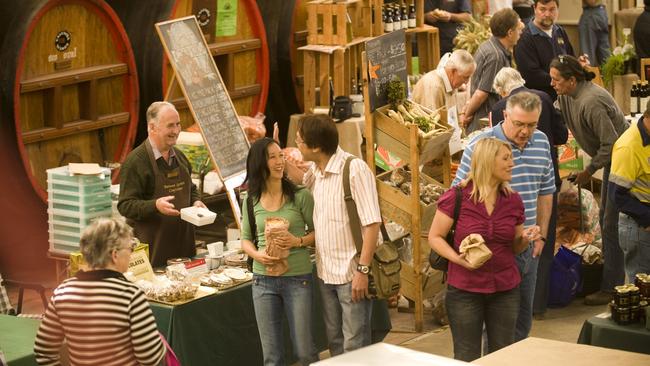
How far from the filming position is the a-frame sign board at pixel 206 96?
8.19m

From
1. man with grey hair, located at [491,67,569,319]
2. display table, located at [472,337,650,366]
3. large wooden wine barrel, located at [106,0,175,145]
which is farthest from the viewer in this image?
large wooden wine barrel, located at [106,0,175,145]

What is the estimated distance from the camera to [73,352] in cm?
494

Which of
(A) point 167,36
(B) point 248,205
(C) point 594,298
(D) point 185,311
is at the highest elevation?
(A) point 167,36

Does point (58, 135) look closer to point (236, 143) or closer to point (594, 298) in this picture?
point (236, 143)

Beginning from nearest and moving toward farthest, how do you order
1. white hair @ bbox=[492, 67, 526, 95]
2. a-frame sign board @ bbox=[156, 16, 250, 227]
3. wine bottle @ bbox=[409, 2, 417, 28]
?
white hair @ bbox=[492, 67, 526, 95]
a-frame sign board @ bbox=[156, 16, 250, 227]
wine bottle @ bbox=[409, 2, 417, 28]

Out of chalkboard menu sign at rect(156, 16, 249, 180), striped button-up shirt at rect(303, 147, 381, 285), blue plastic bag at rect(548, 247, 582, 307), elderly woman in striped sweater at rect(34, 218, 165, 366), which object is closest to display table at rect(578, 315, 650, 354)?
striped button-up shirt at rect(303, 147, 381, 285)

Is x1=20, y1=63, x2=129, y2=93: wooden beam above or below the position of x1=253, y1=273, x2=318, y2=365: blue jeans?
above

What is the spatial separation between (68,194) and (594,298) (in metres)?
3.68

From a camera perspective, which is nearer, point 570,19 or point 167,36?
point 167,36

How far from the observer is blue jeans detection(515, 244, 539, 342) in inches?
251

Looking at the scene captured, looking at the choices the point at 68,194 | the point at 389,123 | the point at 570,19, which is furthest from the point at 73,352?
the point at 570,19

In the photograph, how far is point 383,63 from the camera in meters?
7.88

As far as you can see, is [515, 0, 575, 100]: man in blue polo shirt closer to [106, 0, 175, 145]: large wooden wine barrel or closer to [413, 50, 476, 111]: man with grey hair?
[413, 50, 476, 111]: man with grey hair

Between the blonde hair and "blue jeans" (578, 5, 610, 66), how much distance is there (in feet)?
28.7
